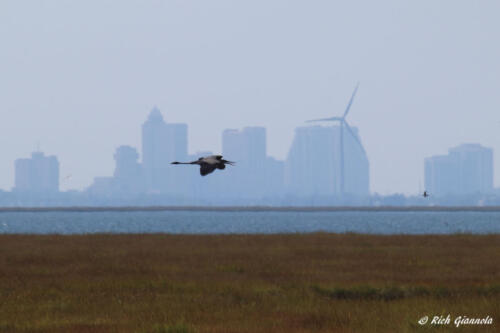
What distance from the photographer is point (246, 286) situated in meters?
23.9

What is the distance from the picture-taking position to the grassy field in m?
17.8

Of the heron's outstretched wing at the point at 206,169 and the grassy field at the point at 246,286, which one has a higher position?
the heron's outstretched wing at the point at 206,169

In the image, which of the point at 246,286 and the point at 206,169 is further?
the point at 246,286

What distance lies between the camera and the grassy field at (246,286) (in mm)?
17812

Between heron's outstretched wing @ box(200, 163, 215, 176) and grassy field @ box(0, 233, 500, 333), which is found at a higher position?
heron's outstretched wing @ box(200, 163, 215, 176)

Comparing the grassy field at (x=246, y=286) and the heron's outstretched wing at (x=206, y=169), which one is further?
the grassy field at (x=246, y=286)

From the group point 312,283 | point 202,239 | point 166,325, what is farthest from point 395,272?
point 202,239

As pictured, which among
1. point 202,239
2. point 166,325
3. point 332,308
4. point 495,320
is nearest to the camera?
point 166,325

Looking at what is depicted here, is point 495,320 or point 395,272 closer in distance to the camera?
point 495,320

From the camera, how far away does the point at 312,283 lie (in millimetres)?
24781

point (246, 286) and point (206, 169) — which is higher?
point (206, 169)

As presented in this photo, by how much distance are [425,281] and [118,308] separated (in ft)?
33.2

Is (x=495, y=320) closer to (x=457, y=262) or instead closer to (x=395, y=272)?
(x=395, y=272)

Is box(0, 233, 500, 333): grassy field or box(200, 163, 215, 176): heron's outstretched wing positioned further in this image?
box(0, 233, 500, 333): grassy field
